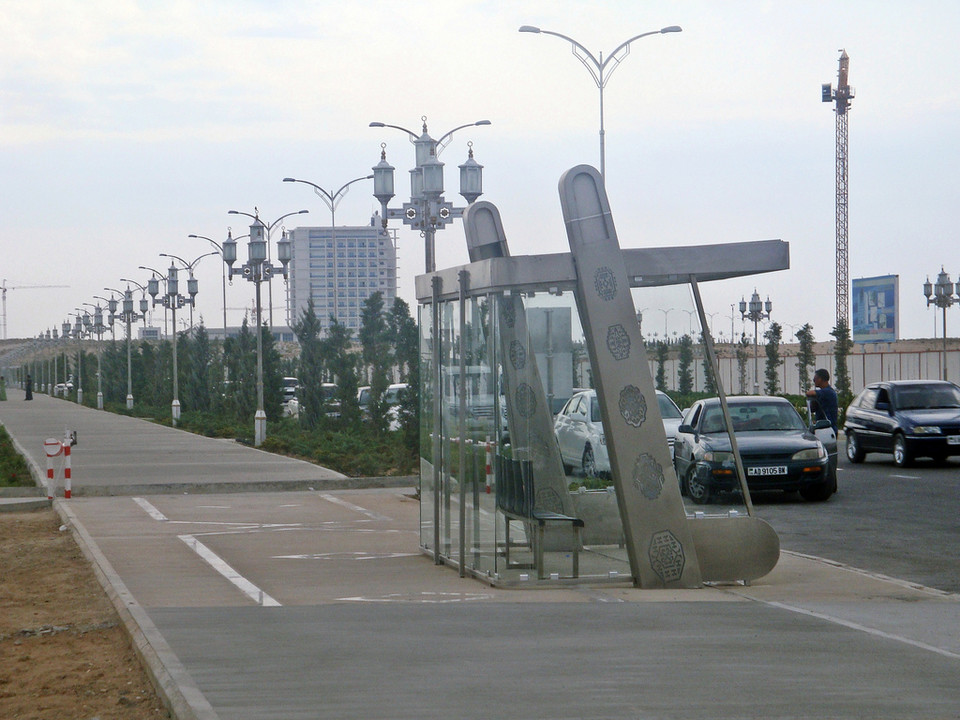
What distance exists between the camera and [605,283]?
36.3 feet

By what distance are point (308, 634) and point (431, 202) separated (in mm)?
16590

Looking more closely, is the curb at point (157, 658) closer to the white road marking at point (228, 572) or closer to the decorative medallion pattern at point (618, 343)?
the white road marking at point (228, 572)

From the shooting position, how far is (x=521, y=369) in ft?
37.7

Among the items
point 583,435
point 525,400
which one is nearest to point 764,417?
point 583,435

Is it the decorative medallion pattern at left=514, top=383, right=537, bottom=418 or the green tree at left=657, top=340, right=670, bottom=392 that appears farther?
the green tree at left=657, top=340, right=670, bottom=392

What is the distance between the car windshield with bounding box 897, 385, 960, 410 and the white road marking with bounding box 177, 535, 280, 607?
50.7 feet

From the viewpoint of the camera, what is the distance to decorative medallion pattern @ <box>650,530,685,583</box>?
11039 mm

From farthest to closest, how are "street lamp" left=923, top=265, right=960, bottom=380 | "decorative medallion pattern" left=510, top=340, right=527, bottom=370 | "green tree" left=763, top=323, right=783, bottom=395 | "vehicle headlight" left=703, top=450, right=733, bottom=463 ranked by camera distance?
"green tree" left=763, top=323, right=783, bottom=395 → "street lamp" left=923, top=265, right=960, bottom=380 → "vehicle headlight" left=703, top=450, right=733, bottom=463 → "decorative medallion pattern" left=510, top=340, right=527, bottom=370

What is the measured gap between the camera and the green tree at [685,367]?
11891 millimetres

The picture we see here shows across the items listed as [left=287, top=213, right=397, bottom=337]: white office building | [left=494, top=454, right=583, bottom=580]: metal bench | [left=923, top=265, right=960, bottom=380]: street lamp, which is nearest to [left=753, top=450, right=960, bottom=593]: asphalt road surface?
[left=494, top=454, right=583, bottom=580]: metal bench

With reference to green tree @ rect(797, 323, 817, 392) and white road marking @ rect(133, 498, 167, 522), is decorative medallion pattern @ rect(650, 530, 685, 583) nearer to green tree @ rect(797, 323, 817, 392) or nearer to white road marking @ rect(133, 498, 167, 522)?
white road marking @ rect(133, 498, 167, 522)

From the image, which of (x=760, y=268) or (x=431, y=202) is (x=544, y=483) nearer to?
(x=760, y=268)

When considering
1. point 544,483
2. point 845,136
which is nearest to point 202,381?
point 544,483

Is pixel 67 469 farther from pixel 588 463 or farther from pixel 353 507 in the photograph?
pixel 588 463
